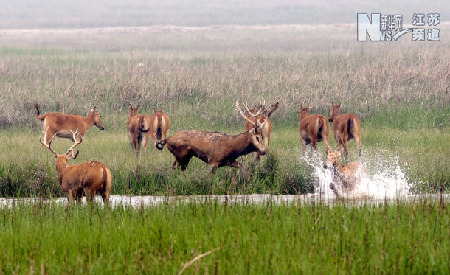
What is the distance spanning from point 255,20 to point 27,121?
265ft

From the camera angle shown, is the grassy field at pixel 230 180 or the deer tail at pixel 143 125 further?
the deer tail at pixel 143 125

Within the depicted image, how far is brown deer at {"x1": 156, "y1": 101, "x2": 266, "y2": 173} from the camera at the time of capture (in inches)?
594

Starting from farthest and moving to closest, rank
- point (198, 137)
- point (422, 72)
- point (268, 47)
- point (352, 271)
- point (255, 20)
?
point (255, 20)
point (268, 47)
point (422, 72)
point (198, 137)
point (352, 271)

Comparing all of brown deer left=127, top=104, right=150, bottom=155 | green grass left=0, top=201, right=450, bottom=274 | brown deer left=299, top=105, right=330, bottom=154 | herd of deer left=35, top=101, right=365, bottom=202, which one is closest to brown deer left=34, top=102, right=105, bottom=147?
herd of deer left=35, top=101, right=365, bottom=202

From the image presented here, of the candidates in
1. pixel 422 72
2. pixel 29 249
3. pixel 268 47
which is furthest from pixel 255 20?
pixel 29 249

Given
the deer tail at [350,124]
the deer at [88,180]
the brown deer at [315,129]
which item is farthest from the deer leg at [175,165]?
the deer tail at [350,124]

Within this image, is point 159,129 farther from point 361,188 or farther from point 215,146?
point 361,188

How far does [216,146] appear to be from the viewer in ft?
50.5

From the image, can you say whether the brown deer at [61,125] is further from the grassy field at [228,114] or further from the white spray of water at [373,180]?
the white spray of water at [373,180]

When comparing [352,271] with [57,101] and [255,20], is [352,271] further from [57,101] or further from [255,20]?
[255,20]

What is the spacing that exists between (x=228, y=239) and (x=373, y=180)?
6606 mm

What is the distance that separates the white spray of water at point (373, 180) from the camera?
13.8 m

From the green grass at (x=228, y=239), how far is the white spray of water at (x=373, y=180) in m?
2.68

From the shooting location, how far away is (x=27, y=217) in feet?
35.1
